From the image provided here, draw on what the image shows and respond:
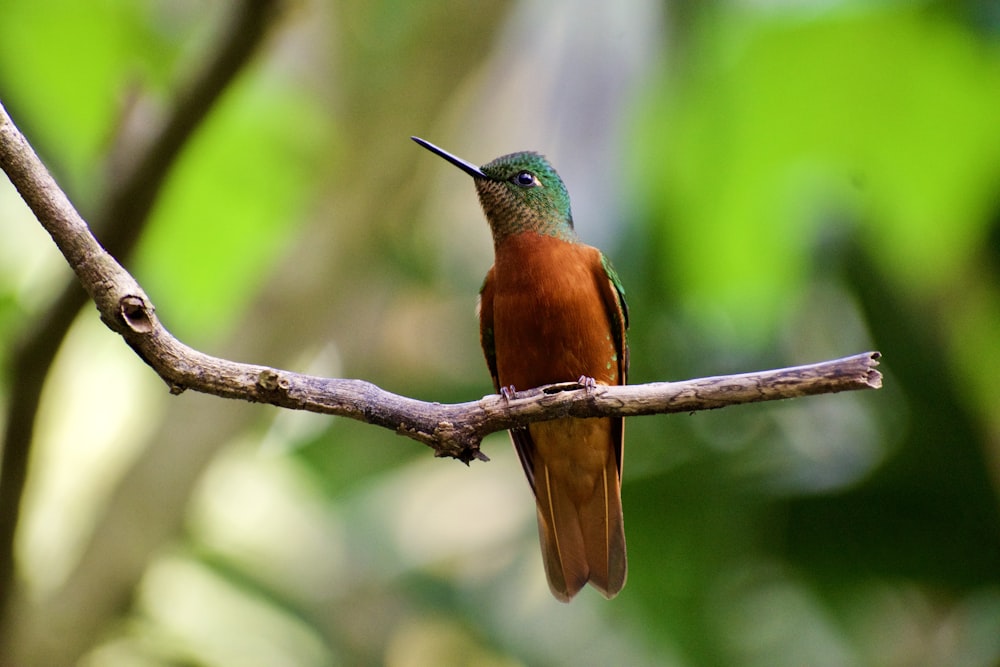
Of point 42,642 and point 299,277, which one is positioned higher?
point 299,277

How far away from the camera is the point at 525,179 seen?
3922 millimetres

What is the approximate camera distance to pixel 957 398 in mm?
4980

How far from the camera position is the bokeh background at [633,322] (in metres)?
5.04

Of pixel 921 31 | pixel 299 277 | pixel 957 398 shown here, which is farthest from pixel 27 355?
pixel 921 31

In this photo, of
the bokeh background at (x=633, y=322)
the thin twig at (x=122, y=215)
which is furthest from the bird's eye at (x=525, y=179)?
the bokeh background at (x=633, y=322)

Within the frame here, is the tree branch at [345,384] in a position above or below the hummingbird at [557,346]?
above

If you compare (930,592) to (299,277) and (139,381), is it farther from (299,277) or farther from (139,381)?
(139,381)

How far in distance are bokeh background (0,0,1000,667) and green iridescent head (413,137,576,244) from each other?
4.15 ft

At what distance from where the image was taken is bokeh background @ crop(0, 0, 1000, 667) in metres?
5.04

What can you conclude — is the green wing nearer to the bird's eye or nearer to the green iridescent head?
the green iridescent head

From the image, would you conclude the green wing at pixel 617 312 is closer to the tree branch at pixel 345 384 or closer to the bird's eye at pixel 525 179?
the bird's eye at pixel 525 179

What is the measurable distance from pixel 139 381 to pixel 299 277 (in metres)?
2.02

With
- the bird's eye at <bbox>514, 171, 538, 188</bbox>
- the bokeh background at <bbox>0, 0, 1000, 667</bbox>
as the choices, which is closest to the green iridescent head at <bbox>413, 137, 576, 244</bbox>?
the bird's eye at <bbox>514, 171, 538, 188</bbox>

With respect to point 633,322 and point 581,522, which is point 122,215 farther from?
point 633,322
